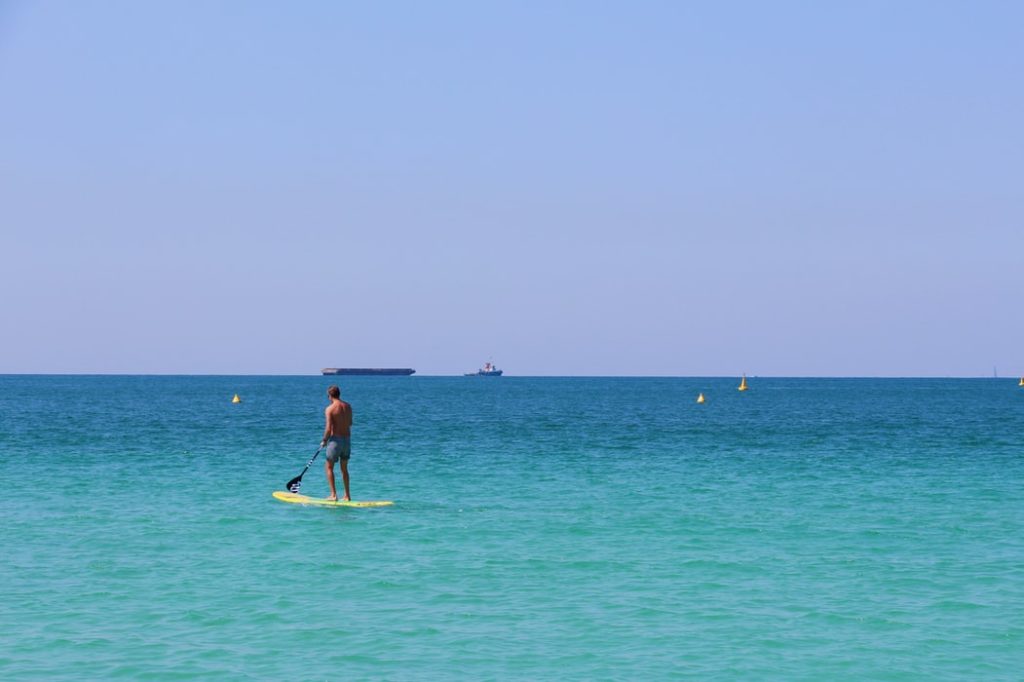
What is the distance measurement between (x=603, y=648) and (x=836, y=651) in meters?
2.45

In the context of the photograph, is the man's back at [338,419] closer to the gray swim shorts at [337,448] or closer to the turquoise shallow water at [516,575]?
the gray swim shorts at [337,448]

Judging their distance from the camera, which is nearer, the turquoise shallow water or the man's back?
the turquoise shallow water

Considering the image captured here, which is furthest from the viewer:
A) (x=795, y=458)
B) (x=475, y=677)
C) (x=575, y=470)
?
(x=795, y=458)

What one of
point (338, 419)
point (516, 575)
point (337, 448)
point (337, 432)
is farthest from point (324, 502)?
point (516, 575)

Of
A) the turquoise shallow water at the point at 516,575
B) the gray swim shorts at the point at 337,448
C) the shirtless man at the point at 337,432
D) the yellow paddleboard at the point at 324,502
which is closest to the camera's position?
the turquoise shallow water at the point at 516,575

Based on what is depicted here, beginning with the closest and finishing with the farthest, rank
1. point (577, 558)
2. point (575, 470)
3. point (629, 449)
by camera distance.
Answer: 1. point (577, 558)
2. point (575, 470)
3. point (629, 449)

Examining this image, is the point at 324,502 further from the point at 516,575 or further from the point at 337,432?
the point at 516,575

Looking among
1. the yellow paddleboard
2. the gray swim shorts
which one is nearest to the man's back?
the gray swim shorts

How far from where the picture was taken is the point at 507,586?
50.5ft

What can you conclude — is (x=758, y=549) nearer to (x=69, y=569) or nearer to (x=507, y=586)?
(x=507, y=586)

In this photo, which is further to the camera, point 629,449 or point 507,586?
point 629,449

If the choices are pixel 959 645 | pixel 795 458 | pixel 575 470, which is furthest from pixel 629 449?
pixel 959 645

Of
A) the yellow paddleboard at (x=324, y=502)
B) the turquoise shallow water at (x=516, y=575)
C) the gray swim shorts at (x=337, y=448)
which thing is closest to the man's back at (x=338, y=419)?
the gray swim shorts at (x=337, y=448)

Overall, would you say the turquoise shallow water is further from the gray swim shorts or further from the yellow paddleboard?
the gray swim shorts
